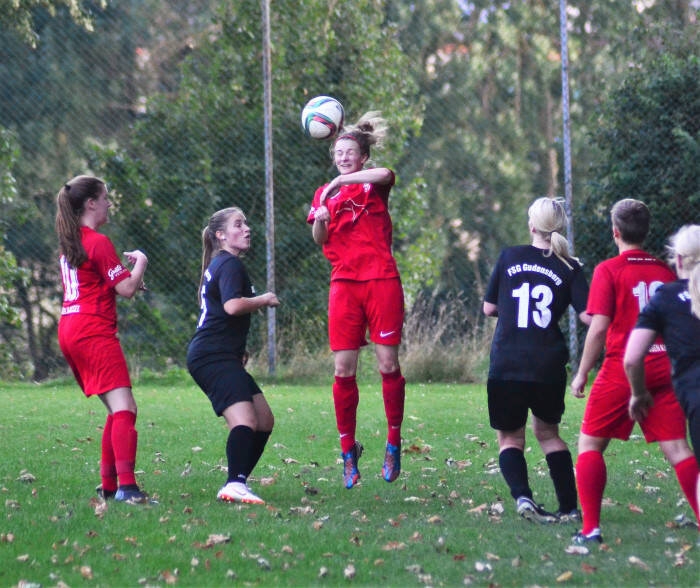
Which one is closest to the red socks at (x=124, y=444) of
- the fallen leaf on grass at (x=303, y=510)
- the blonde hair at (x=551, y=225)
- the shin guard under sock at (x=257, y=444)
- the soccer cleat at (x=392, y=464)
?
the shin guard under sock at (x=257, y=444)

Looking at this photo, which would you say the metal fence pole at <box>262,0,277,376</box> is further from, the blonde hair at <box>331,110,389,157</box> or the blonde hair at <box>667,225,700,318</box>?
the blonde hair at <box>667,225,700,318</box>

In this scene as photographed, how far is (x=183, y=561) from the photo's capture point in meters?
5.07

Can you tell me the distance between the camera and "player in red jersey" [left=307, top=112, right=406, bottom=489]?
Answer: 711cm

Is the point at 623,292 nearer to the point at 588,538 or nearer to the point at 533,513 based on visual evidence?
the point at 588,538

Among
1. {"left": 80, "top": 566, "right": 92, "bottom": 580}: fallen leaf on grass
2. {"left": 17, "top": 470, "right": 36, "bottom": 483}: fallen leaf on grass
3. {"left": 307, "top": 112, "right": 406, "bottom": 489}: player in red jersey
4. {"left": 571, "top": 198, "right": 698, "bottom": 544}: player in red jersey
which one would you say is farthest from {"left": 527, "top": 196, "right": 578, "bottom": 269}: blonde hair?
{"left": 17, "top": 470, "right": 36, "bottom": 483}: fallen leaf on grass

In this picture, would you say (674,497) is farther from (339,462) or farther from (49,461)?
(49,461)

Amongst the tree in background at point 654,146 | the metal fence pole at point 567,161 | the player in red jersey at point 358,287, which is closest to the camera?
the player in red jersey at point 358,287

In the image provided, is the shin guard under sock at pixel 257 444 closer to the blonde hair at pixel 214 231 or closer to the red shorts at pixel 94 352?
the red shorts at pixel 94 352

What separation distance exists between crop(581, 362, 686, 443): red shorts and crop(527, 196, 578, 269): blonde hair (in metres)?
0.80

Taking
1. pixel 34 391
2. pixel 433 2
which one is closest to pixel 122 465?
pixel 34 391

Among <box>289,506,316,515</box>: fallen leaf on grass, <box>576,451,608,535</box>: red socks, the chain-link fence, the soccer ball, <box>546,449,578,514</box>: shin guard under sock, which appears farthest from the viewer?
the chain-link fence

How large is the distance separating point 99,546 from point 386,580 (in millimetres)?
1381

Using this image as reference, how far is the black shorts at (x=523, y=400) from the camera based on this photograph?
601 cm

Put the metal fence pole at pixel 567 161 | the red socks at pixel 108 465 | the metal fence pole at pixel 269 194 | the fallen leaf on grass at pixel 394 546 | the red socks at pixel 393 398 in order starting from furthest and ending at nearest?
the metal fence pole at pixel 269 194 < the metal fence pole at pixel 567 161 < the red socks at pixel 393 398 < the red socks at pixel 108 465 < the fallen leaf on grass at pixel 394 546
